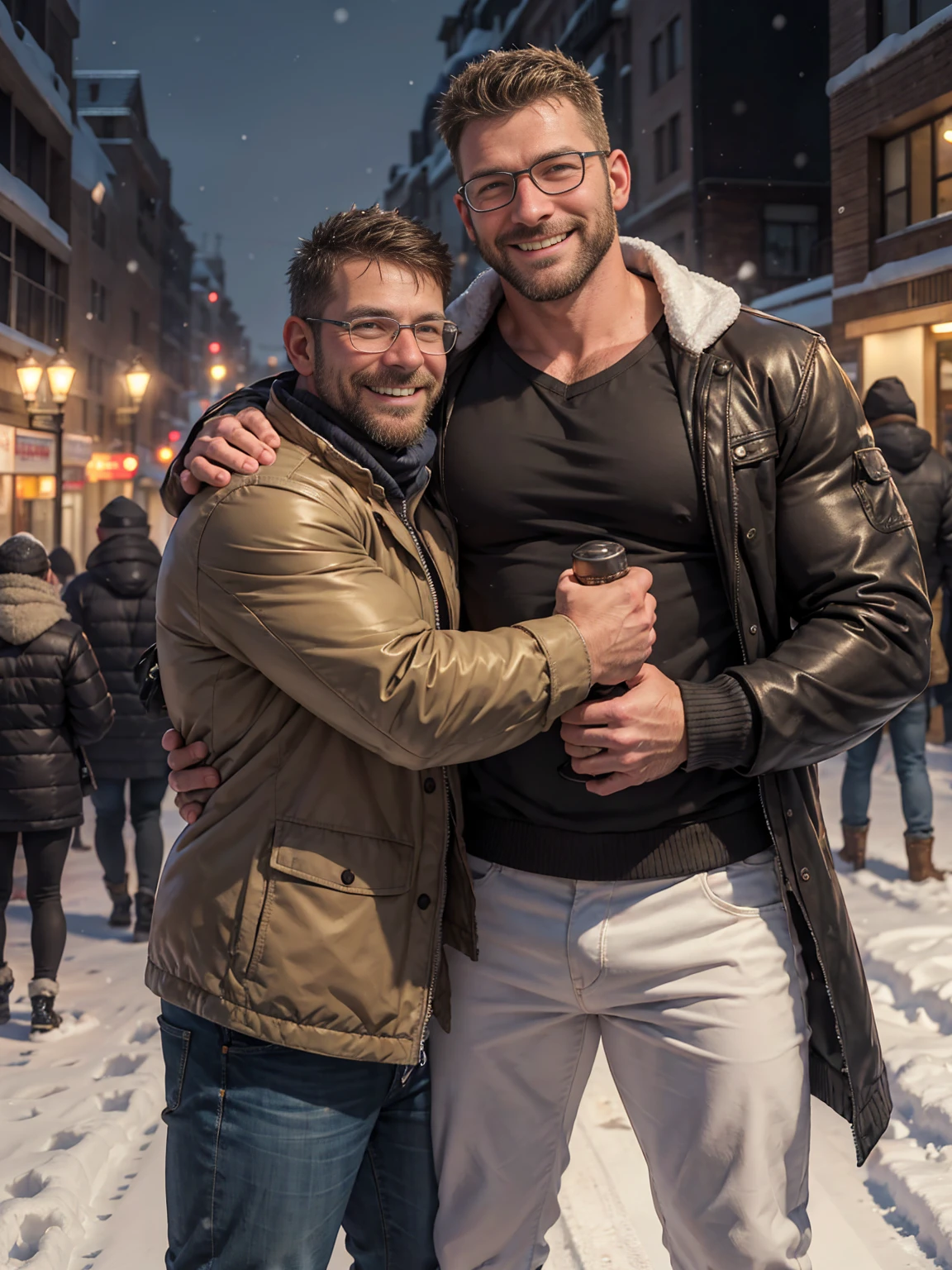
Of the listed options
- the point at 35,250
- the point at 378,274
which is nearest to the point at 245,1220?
the point at 378,274

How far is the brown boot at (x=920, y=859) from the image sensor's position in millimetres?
5383

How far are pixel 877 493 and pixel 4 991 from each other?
13.9 ft

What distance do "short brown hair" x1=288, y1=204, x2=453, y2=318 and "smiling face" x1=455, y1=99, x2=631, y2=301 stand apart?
0.43 feet

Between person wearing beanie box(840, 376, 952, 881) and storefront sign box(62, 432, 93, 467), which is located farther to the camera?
storefront sign box(62, 432, 93, 467)

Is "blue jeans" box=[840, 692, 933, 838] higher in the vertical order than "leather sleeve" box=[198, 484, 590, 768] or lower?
lower

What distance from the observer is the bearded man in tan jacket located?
160 cm

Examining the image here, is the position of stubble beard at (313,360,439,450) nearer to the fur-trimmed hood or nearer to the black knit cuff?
the black knit cuff

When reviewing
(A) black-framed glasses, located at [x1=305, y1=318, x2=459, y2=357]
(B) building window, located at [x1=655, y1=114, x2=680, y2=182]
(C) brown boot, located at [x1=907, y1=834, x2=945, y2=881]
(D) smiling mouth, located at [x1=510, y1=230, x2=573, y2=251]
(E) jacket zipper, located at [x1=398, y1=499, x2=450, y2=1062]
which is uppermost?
(B) building window, located at [x1=655, y1=114, x2=680, y2=182]

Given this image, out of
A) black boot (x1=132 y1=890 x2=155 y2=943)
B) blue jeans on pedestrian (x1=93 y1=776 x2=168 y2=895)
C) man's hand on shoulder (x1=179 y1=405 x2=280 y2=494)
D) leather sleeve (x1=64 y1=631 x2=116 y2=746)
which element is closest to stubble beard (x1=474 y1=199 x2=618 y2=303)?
man's hand on shoulder (x1=179 y1=405 x2=280 y2=494)

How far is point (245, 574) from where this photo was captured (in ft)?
5.26

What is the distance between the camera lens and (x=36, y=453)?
7.26 metres

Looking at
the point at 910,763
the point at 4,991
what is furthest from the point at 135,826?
the point at 910,763

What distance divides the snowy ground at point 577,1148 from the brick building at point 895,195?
2.71 m

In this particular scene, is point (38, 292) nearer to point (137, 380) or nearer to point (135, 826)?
point (135, 826)
